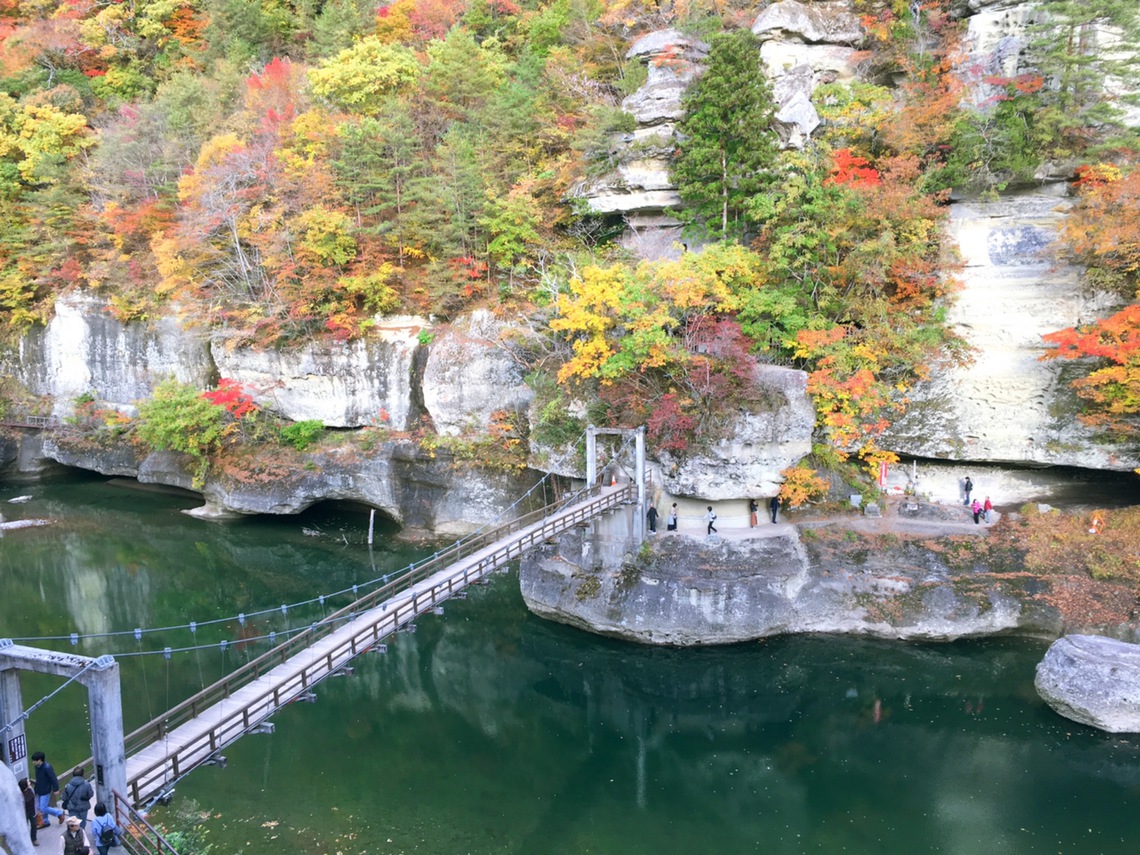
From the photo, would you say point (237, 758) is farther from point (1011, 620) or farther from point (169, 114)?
point (169, 114)

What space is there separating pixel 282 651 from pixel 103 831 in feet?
17.4

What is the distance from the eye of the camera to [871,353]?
2134 centimetres

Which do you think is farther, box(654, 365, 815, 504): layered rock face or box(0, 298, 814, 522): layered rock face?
box(0, 298, 814, 522): layered rock face

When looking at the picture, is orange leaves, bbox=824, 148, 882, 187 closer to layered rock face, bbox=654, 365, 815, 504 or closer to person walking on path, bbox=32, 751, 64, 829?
layered rock face, bbox=654, 365, 815, 504

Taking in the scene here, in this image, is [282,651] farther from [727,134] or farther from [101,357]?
[101,357]

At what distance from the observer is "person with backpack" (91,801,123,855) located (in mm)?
9188

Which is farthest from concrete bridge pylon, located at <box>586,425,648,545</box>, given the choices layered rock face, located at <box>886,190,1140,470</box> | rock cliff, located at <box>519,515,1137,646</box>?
layered rock face, located at <box>886,190,1140,470</box>

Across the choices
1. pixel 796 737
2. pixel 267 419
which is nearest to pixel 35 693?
pixel 267 419

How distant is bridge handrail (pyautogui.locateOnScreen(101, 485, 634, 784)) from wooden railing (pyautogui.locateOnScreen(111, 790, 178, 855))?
2.46 ft

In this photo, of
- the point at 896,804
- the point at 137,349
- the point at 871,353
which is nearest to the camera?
the point at 896,804

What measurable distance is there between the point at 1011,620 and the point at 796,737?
6794 millimetres

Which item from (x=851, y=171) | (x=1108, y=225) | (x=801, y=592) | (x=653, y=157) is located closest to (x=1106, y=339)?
(x=1108, y=225)

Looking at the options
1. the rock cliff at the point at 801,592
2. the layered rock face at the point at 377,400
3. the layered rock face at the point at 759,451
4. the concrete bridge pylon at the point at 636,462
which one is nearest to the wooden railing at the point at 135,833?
the rock cliff at the point at 801,592

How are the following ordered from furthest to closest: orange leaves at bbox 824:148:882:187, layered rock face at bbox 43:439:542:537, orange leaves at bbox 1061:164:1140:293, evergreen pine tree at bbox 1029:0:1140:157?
layered rock face at bbox 43:439:542:537 < orange leaves at bbox 824:148:882:187 < evergreen pine tree at bbox 1029:0:1140:157 < orange leaves at bbox 1061:164:1140:293
